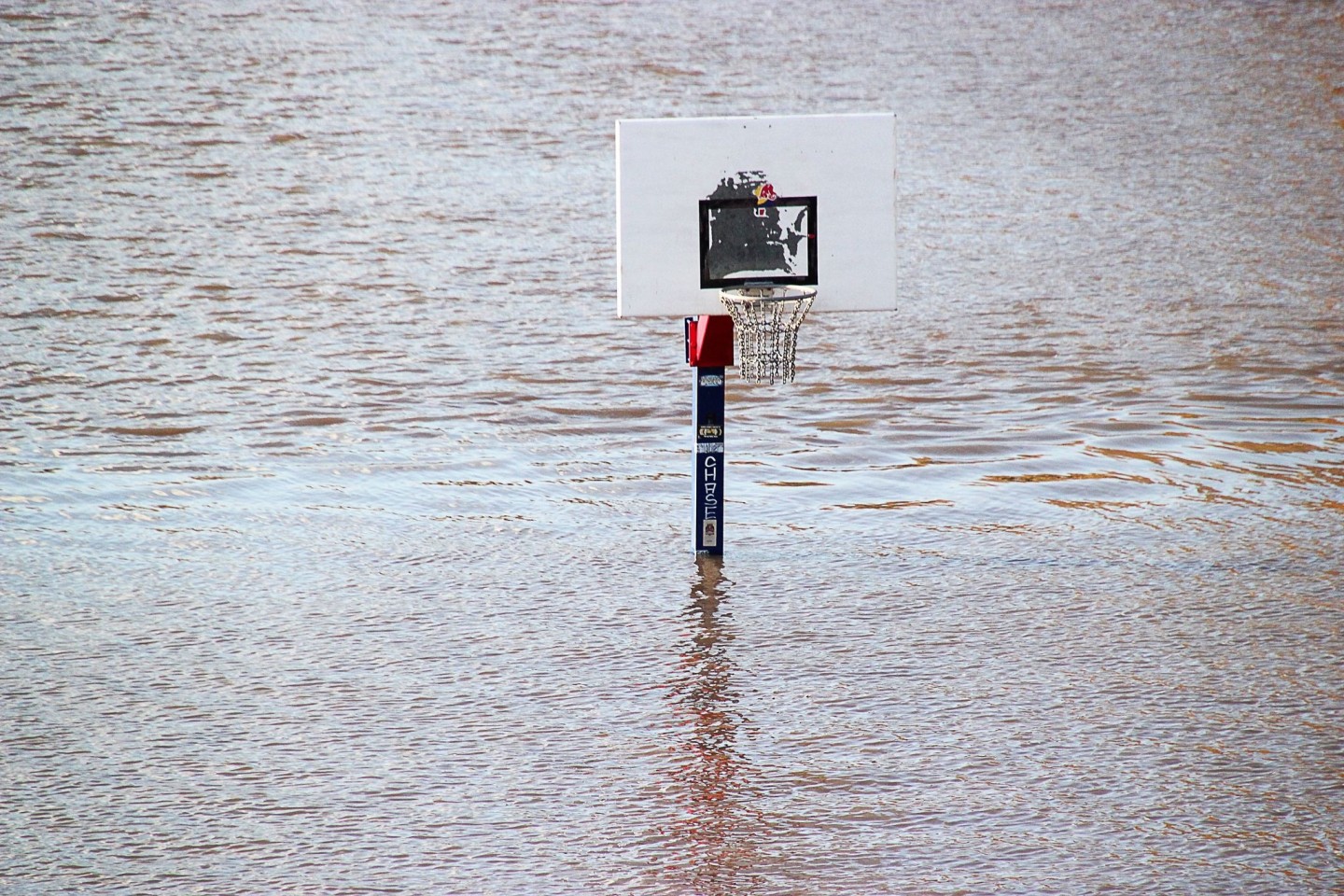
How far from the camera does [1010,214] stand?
12.8 metres

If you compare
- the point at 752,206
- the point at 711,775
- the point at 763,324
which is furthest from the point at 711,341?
the point at 711,775

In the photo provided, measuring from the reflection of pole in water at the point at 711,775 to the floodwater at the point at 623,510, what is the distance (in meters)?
0.02

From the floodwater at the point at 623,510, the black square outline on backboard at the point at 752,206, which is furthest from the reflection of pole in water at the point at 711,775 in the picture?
the black square outline on backboard at the point at 752,206

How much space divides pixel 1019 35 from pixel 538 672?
14.3 meters

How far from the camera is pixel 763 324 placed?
6.62 m

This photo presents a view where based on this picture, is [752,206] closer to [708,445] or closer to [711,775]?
[708,445]

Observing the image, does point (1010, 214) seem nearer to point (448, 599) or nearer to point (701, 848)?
point (448, 599)

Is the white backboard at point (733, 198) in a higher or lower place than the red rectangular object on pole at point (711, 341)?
higher

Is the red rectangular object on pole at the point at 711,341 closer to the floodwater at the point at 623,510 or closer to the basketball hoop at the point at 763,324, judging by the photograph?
the basketball hoop at the point at 763,324

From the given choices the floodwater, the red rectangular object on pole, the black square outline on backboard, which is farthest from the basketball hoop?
the floodwater

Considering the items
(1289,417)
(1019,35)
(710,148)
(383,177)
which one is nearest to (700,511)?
(710,148)

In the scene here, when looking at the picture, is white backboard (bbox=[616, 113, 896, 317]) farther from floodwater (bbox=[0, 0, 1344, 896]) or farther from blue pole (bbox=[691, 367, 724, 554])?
floodwater (bbox=[0, 0, 1344, 896])

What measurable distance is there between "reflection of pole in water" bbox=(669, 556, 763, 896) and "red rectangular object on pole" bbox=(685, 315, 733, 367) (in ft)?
3.44

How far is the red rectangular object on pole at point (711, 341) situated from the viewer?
6.26 metres
